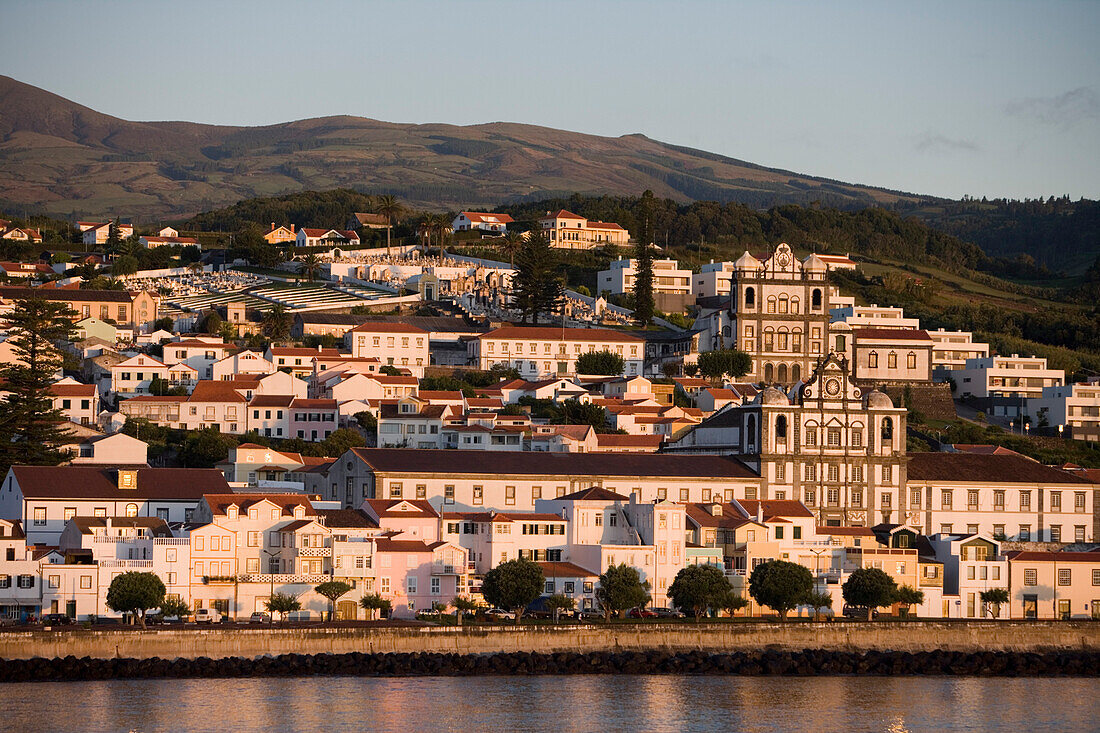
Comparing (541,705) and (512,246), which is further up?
(512,246)

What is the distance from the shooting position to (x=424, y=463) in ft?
211

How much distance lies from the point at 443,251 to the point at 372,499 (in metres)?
73.2

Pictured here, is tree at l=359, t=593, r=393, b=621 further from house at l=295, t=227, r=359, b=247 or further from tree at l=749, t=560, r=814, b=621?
house at l=295, t=227, r=359, b=247

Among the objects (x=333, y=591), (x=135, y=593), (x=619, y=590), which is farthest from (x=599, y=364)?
(x=135, y=593)

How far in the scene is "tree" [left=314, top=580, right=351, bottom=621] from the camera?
52250 millimetres

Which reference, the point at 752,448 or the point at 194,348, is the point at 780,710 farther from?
the point at 194,348

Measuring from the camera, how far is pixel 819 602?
5794cm

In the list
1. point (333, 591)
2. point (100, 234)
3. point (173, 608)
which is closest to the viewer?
point (173, 608)

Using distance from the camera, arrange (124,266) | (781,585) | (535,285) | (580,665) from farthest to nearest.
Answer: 1. (124,266)
2. (535,285)
3. (781,585)
4. (580,665)

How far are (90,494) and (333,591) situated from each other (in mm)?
11895

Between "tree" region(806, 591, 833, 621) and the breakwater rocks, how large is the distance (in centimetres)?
331

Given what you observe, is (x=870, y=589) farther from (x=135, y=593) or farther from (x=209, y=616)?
(x=135, y=593)

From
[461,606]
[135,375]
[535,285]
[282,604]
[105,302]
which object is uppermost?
[535,285]

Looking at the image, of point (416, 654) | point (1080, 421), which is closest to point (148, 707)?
Answer: point (416, 654)
